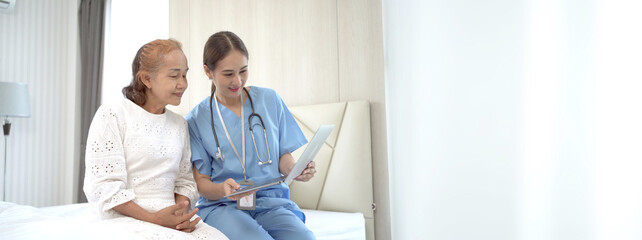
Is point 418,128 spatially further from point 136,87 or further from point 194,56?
point 194,56

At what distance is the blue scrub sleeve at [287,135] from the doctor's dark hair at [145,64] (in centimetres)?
46

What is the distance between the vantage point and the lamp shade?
3.43 meters

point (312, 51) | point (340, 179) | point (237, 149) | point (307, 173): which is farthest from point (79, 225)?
point (312, 51)

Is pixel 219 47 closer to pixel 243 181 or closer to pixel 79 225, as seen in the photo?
pixel 243 181

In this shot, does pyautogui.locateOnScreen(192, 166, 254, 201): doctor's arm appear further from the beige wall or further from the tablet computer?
the beige wall

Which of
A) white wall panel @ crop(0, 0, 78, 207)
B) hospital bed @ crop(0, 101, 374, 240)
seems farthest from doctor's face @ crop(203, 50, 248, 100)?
white wall panel @ crop(0, 0, 78, 207)

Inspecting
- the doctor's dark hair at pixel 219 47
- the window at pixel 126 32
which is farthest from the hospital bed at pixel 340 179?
the window at pixel 126 32

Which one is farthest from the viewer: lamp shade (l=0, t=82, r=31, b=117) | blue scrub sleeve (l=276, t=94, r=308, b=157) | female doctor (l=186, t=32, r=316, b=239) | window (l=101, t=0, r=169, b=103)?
window (l=101, t=0, r=169, b=103)

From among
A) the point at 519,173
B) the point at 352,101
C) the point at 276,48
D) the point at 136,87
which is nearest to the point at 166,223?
the point at 136,87

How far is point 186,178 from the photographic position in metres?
1.37

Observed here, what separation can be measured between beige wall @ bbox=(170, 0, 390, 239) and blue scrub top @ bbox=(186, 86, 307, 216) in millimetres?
941

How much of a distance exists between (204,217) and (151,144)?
32 cm

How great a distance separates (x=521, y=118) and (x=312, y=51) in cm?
219

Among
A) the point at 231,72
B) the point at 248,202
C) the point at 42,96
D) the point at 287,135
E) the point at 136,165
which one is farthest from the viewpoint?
the point at 42,96
